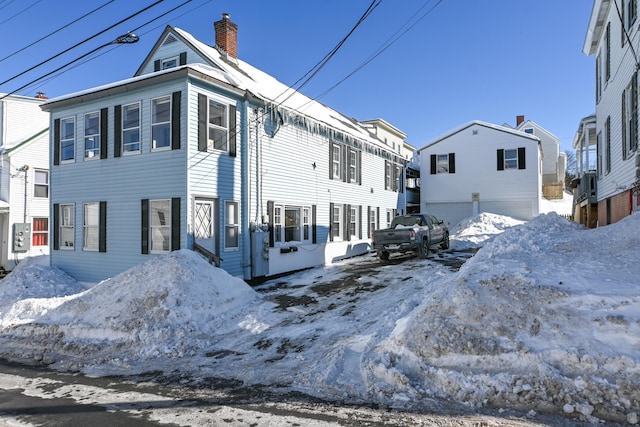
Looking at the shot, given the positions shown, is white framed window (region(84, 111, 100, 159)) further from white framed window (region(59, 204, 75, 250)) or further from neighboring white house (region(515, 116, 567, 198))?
neighboring white house (region(515, 116, 567, 198))

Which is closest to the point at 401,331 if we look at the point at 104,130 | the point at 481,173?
the point at 104,130

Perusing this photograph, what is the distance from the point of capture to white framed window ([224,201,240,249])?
1306cm

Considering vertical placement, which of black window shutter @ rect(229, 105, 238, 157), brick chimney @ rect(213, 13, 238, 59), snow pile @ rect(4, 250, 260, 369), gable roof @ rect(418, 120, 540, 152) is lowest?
snow pile @ rect(4, 250, 260, 369)

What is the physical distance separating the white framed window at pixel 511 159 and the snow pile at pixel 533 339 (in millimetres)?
21056

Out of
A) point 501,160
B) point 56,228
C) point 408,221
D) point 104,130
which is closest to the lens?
point 104,130

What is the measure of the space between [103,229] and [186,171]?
13.3ft

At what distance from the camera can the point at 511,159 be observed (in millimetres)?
26516

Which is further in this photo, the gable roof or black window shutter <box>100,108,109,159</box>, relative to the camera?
the gable roof

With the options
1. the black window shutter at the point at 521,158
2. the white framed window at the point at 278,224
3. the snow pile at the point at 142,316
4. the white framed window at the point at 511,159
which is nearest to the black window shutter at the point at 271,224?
the white framed window at the point at 278,224

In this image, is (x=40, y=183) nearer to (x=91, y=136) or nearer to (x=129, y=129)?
(x=91, y=136)

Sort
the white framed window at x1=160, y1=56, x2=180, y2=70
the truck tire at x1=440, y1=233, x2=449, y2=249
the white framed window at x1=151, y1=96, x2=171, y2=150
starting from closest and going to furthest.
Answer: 1. the white framed window at x1=151, y1=96, x2=171, y2=150
2. the white framed window at x1=160, y1=56, x2=180, y2=70
3. the truck tire at x1=440, y1=233, x2=449, y2=249

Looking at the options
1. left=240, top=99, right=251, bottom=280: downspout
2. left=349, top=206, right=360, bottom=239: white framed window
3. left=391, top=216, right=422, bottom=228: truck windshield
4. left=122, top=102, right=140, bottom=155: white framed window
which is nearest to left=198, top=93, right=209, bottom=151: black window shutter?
left=240, top=99, right=251, bottom=280: downspout

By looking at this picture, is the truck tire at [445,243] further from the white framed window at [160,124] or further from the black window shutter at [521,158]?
the white framed window at [160,124]

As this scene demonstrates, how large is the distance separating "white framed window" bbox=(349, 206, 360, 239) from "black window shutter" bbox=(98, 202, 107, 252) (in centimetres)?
1051
